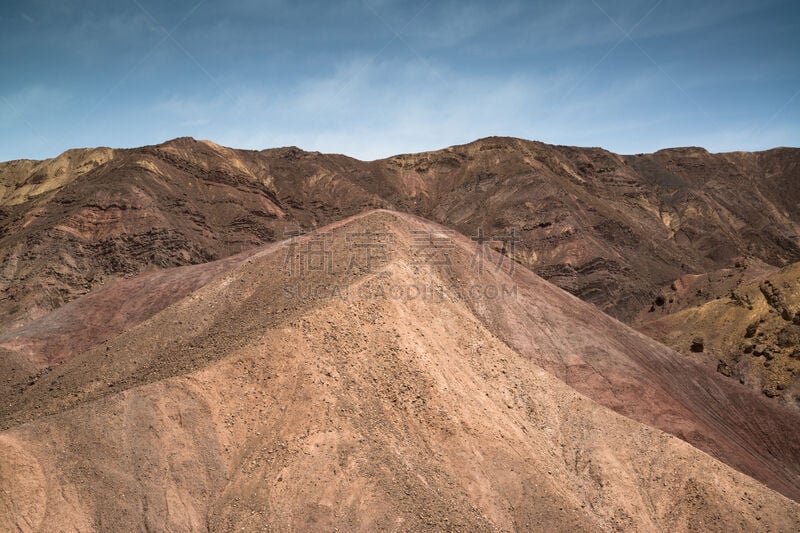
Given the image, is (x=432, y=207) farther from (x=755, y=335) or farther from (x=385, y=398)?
(x=385, y=398)

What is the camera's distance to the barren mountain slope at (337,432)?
12508mm

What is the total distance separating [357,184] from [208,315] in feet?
212

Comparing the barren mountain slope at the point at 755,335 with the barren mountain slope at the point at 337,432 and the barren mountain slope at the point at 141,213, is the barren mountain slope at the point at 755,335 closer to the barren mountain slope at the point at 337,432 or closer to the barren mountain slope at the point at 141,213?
the barren mountain slope at the point at 337,432

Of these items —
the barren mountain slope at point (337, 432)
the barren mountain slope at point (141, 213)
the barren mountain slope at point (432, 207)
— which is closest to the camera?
the barren mountain slope at point (337, 432)

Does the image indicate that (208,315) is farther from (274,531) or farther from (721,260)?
(721,260)

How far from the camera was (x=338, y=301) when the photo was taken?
1722 cm

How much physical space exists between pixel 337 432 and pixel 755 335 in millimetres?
30302

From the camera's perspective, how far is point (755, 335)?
106 ft

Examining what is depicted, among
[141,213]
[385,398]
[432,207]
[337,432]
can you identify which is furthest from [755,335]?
[141,213]

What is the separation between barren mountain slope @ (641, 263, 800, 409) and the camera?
29.6 m

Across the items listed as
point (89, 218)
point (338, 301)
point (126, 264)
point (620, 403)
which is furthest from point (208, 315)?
point (89, 218)

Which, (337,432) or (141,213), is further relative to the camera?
(141,213)

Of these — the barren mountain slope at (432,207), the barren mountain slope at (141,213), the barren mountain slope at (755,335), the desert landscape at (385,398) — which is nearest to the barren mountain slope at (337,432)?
the desert landscape at (385,398)

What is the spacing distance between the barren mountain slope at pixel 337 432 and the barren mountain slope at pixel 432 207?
31535 millimetres
